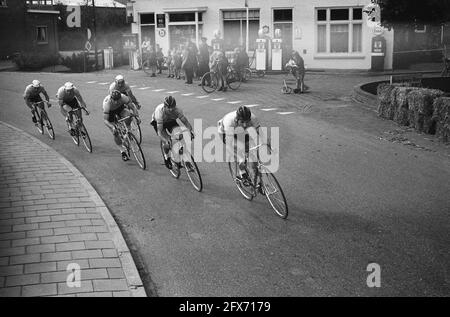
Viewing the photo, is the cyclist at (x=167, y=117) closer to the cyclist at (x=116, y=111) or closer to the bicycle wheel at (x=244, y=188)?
the bicycle wheel at (x=244, y=188)

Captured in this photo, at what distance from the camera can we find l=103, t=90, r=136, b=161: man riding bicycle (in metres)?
12.2

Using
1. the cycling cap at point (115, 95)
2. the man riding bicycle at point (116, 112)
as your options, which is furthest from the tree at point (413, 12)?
the cycling cap at point (115, 95)

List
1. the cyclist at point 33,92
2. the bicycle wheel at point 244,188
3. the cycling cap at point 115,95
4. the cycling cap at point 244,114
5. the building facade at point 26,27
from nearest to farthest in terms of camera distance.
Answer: the cycling cap at point 244,114 → the bicycle wheel at point 244,188 → the cycling cap at point 115,95 → the cyclist at point 33,92 → the building facade at point 26,27

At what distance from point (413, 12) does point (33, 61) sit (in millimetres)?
23490

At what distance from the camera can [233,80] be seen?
24000 mm

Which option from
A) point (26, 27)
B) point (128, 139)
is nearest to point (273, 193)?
point (128, 139)

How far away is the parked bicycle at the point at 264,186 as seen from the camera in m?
8.56

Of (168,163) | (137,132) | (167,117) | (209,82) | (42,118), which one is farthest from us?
(209,82)

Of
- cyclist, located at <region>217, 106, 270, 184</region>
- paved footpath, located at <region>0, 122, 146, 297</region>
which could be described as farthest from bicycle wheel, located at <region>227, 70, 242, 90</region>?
cyclist, located at <region>217, 106, 270, 184</region>

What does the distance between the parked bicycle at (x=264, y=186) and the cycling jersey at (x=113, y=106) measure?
3.74 metres

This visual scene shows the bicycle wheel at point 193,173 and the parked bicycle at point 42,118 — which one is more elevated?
the parked bicycle at point 42,118

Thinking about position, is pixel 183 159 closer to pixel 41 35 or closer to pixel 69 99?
pixel 69 99

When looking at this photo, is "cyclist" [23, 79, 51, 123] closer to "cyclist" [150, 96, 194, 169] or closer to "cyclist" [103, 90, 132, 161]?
"cyclist" [103, 90, 132, 161]

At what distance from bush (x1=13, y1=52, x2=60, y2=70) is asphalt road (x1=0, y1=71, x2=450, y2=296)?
25028 millimetres
